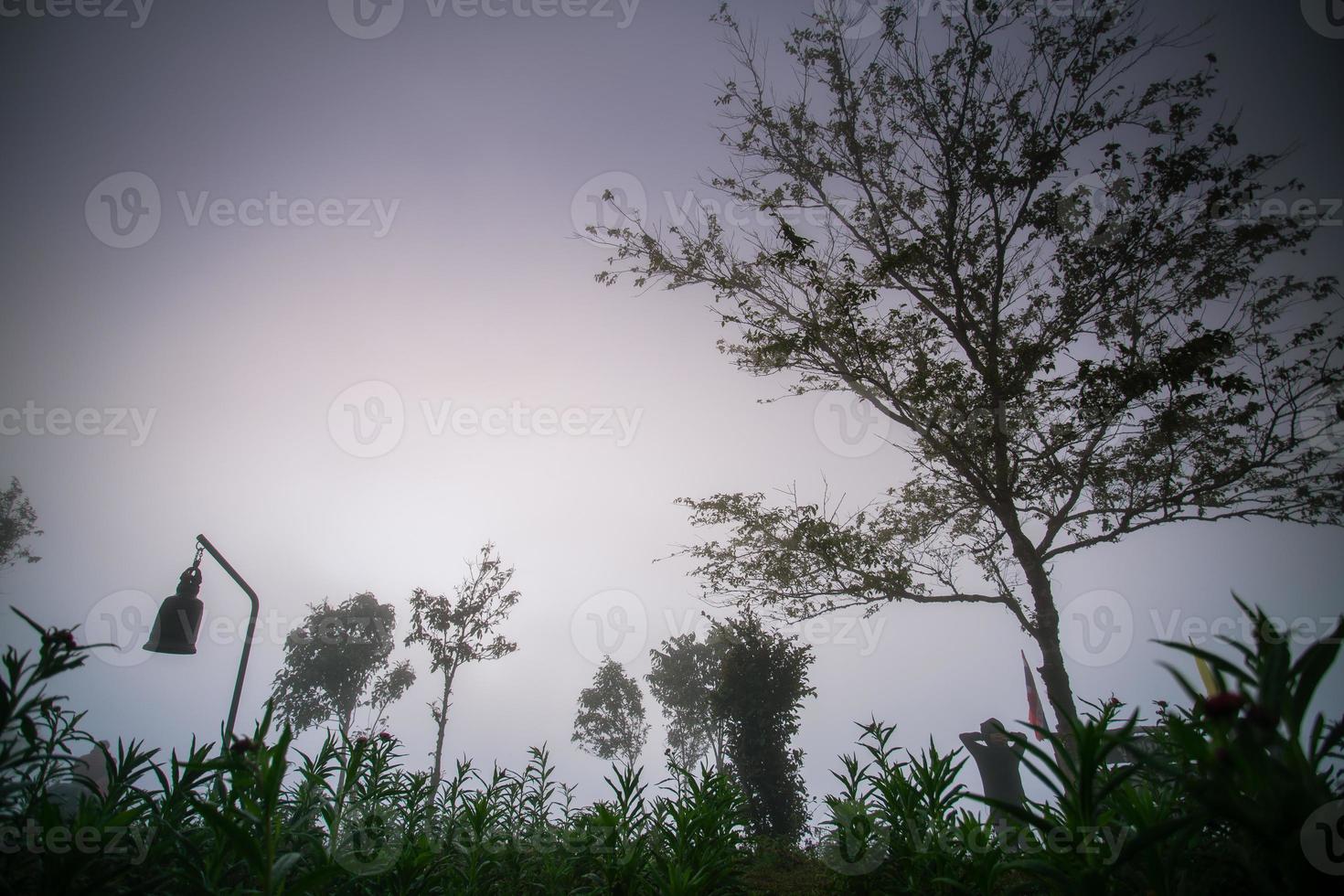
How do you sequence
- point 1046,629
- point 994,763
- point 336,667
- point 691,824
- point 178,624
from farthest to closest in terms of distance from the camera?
1. point 336,667
2. point 994,763
3. point 1046,629
4. point 178,624
5. point 691,824

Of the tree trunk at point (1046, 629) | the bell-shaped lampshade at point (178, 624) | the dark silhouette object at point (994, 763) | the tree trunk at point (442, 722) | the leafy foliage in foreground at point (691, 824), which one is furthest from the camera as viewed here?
the tree trunk at point (442, 722)

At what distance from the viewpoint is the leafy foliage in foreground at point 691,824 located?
5.01 ft

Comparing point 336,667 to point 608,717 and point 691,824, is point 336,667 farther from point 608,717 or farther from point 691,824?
point 691,824

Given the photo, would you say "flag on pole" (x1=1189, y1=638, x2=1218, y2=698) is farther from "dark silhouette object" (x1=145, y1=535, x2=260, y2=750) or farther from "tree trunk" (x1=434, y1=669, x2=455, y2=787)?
"tree trunk" (x1=434, y1=669, x2=455, y2=787)

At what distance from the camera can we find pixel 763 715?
43.3 ft

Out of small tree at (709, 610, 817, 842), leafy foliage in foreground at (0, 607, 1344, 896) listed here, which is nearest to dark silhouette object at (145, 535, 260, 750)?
leafy foliage in foreground at (0, 607, 1344, 896)

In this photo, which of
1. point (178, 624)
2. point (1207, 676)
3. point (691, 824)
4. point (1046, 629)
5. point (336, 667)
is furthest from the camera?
point (336, 667)

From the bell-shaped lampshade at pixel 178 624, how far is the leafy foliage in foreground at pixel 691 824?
1356mm

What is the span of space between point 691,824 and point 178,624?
17.7 feet

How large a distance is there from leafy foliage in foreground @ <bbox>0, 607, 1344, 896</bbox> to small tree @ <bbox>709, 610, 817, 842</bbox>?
729cm

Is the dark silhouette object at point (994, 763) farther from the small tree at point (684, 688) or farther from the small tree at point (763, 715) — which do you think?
the small tree at point (684, 688)

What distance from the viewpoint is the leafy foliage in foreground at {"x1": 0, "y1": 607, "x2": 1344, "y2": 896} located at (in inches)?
60.2

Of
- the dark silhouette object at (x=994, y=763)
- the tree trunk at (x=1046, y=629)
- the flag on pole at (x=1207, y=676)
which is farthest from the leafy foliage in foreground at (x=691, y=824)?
the dark silhouette object at (x=994, y=763)

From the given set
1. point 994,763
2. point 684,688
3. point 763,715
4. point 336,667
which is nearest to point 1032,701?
point 994,763
